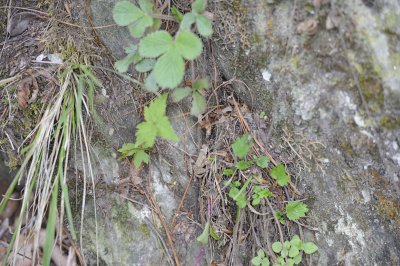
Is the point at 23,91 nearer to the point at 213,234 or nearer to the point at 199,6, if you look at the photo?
the point at 199,6

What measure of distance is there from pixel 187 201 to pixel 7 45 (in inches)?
47.4

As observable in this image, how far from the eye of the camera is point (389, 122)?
157cm

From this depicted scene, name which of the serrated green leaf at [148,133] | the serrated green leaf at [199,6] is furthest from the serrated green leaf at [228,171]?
the serrated green leaf at [199,6]

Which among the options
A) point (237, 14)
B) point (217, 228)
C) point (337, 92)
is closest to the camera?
point (337, 92)

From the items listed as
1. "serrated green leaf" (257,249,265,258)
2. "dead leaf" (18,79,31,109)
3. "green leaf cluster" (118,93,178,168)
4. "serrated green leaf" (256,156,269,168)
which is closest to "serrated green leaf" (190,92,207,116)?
"green leaf cluster" (118,93,178,168)

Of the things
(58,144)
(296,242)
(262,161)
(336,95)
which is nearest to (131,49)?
(58,144)

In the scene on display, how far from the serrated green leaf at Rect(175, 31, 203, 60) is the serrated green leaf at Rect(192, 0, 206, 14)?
130mm

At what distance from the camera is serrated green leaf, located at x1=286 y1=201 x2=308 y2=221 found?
1.82m

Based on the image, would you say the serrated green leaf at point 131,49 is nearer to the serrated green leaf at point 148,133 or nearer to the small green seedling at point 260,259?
the serrated green leaf at point 148,133

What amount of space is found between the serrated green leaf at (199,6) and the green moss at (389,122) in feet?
2.79

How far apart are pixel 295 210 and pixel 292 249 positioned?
0.58ft

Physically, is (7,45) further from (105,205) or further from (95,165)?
(105,205)

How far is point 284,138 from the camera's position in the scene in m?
1.86

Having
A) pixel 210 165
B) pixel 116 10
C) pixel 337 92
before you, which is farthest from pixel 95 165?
pixel 337 92
